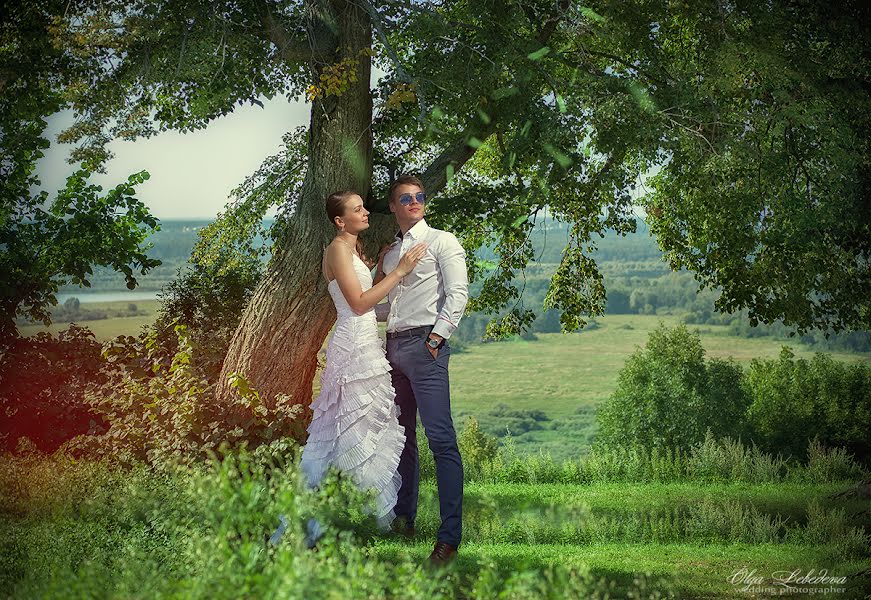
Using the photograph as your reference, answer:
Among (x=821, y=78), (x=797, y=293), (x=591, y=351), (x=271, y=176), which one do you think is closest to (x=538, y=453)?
(x=797, y=293)

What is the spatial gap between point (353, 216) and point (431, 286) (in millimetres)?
708

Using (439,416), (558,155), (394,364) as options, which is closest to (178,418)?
(394,364)

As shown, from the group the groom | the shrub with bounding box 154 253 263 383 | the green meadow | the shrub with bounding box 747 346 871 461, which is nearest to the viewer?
the groom

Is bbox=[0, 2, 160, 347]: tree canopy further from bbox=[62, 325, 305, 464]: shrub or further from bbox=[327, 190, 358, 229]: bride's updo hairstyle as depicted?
bbox=[327, 190, 358, 229]: bride's updo hairstyle

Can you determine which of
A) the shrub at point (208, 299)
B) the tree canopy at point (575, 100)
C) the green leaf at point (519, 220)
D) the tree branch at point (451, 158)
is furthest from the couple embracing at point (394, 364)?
the shrub at point (208, 299)

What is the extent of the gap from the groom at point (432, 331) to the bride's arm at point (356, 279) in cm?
12

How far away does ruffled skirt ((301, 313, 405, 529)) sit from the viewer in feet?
19.1

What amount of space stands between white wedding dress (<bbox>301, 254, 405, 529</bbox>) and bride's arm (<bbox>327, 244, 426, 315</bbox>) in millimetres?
110

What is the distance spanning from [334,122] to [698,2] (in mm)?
3722

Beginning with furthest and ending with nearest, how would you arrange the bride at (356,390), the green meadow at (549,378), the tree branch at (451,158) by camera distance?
the green meadow at (549,378), the tree branch at (451,158), the bride at (356,390)

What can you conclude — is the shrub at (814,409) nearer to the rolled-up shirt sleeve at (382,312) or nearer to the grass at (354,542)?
the grass at (354,542)

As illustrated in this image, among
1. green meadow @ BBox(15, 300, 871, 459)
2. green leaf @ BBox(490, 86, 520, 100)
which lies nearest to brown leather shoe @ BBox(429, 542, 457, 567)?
green leaf @ BBox(490, 86, 520, 100)

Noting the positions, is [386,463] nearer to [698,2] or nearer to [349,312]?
[349,312]

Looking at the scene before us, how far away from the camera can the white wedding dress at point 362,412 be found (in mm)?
5812
